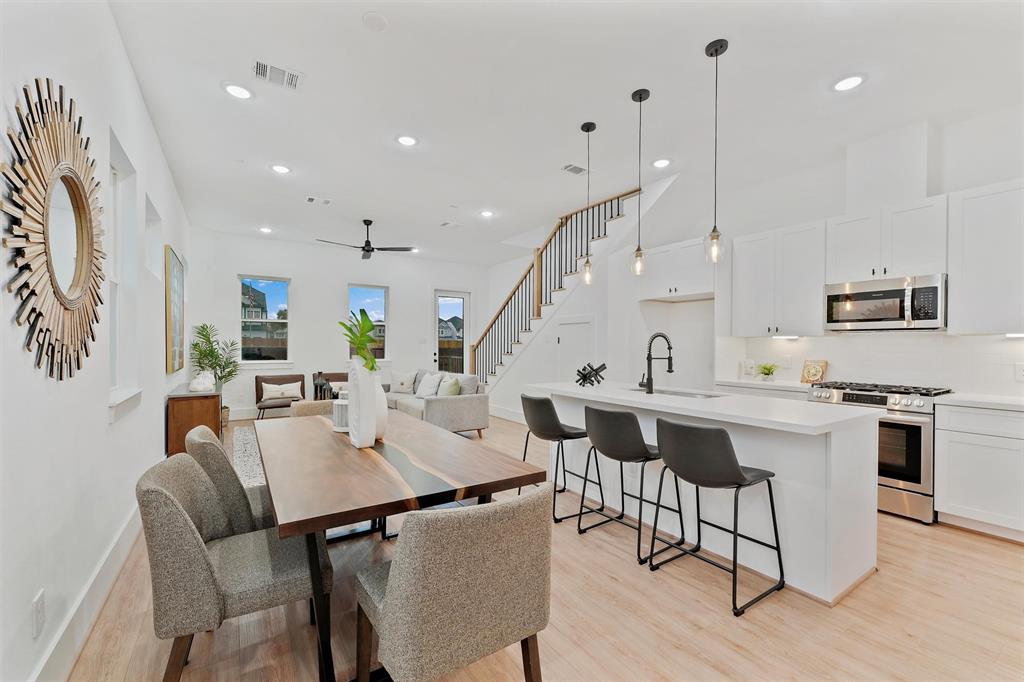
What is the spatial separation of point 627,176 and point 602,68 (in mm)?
2001

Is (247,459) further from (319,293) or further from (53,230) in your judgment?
(319,293)

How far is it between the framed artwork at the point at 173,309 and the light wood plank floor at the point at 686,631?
2.34 metres

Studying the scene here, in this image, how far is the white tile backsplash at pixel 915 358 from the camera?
3322 millimetres

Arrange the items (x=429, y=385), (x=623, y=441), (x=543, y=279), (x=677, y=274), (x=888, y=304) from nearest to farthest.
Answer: (x=623, y=441)
(x=888, y=304)
(x=677, y=274)
(x=429, y=385)
(x=543, y=279)

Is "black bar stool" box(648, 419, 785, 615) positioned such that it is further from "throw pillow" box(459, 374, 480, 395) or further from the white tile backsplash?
"throw pillow" box(459, 374, 480, 395)

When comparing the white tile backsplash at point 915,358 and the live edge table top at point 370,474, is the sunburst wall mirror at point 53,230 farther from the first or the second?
the white tile backsplash at point 915,358

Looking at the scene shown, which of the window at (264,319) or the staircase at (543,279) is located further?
the window at (264,319)

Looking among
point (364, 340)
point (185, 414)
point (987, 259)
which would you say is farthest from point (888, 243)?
point (185, 414)

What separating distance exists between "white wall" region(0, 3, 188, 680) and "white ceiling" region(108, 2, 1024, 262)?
556mm

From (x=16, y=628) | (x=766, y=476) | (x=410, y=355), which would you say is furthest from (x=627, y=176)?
(x=410, y=355)

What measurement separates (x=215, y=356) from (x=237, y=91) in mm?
4584

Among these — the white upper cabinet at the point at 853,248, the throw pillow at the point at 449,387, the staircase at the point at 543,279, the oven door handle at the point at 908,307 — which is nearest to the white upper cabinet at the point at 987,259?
the oven door handle at the point at 908,307

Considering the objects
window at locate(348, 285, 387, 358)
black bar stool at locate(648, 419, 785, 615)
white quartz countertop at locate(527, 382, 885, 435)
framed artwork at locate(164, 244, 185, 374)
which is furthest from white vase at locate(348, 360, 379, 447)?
window at locate(348, 285, 387, 358)

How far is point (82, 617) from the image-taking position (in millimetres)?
1908
